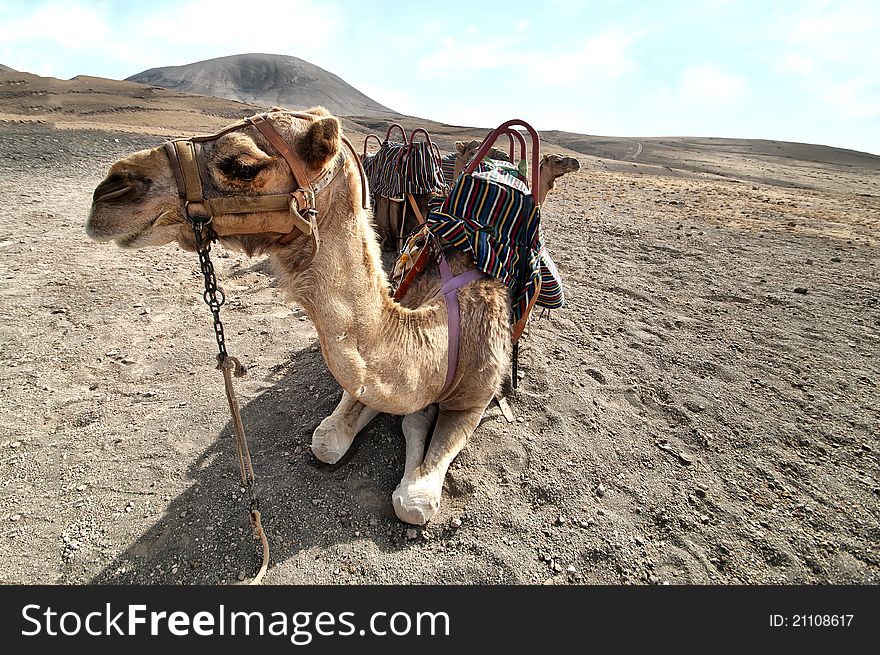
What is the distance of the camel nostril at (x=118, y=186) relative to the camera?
1404 millimetres

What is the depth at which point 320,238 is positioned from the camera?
172 centimetres

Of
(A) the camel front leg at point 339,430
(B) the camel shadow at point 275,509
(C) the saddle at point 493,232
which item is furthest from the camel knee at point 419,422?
(C) the saddle at point 493,232

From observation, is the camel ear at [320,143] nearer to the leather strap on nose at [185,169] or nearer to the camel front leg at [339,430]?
the leather strap on nose at [185,169]

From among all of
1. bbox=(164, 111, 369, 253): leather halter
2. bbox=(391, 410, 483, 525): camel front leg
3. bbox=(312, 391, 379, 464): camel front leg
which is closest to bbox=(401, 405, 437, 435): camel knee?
bbox=(391, 410, 483, 525): camel front leg

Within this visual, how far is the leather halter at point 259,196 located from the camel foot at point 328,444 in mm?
1447

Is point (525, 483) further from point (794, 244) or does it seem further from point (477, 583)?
point (794, 244)

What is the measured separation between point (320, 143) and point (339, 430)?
1822 mm

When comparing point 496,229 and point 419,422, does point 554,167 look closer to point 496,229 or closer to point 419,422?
point 496,229

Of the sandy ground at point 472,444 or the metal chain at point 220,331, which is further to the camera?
the sandy ground at point 472,444

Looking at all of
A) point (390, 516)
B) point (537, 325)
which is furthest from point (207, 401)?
point (537, 325)

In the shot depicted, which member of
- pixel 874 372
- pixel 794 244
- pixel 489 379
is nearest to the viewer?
pixel 489 379

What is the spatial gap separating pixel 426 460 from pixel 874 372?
4.27m

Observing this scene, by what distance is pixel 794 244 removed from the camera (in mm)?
7578

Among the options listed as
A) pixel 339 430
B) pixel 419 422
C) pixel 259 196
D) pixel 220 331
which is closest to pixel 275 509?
pixel 339 430
